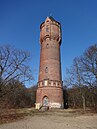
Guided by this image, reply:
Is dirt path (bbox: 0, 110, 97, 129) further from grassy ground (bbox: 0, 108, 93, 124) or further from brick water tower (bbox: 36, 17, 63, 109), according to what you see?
brick water tower (bbox: 36, 17, 63, 109)

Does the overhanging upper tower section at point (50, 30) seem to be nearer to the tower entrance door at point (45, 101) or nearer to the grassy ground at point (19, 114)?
the tower entrance door at point (45, 101)

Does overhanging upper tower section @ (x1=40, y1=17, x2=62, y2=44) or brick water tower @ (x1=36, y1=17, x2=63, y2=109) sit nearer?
brick water tower @ (x1=36, y1=17, x2=63, y2=109)

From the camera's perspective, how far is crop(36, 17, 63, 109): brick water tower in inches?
1057

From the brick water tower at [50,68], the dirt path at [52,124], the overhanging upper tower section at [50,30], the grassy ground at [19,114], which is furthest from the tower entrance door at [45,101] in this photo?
the dirt path at [52,124]

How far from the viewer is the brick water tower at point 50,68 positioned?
26844mm

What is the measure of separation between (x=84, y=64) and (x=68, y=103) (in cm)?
2326

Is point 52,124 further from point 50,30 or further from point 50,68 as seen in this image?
point 50,30

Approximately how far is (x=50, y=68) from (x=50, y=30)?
8.50 metres

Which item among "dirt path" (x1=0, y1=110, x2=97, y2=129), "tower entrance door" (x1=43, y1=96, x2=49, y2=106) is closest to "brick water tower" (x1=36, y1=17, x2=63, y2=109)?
"tower entrance door" (x1=43, y1=96, x2=49, y2=106)

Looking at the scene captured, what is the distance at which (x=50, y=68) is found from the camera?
28.1 metres

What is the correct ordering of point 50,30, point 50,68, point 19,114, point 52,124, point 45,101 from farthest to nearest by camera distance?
point 50,30
point 50,68
point 45,101
point 19,114
point 52,124

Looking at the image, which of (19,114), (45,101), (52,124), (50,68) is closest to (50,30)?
(50,68)

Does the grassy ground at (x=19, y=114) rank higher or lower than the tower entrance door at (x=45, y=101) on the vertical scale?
lower

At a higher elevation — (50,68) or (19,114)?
(50,68)
